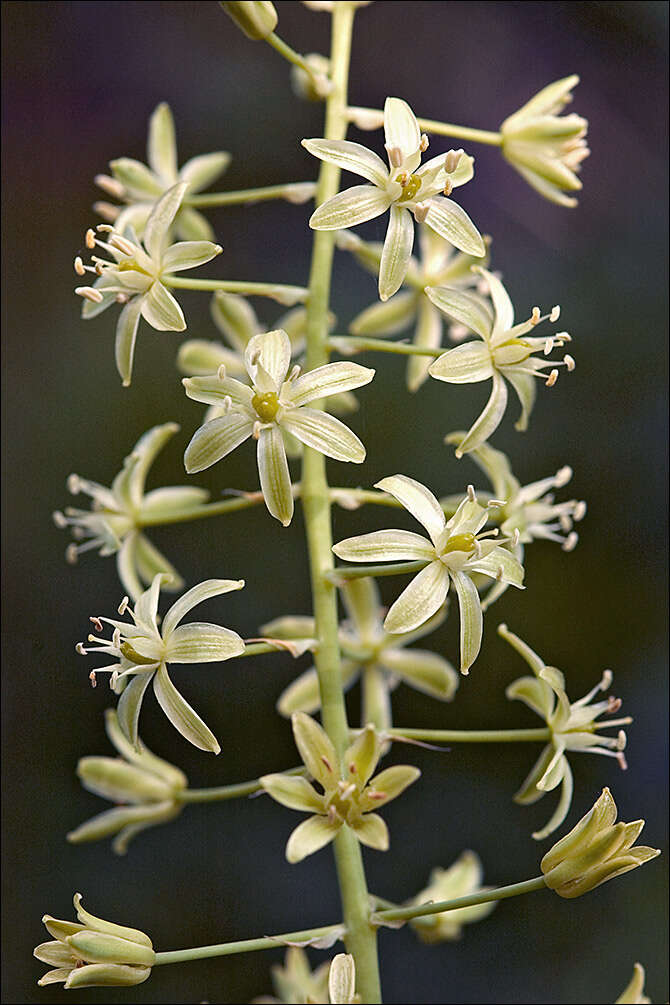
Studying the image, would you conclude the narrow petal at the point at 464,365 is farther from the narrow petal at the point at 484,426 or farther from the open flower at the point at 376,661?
the open flower at the point at 376,661

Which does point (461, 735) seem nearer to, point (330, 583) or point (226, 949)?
point (330, 583)

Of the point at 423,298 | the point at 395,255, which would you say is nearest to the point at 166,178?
the point at 423,298

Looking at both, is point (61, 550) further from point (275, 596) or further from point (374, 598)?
point (374, 598)

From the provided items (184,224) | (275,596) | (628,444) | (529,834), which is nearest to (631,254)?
(628,444)

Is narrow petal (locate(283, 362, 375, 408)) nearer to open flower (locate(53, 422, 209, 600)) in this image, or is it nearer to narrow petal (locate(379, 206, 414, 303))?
narrow petal (locate(379, 206, 414, 303))

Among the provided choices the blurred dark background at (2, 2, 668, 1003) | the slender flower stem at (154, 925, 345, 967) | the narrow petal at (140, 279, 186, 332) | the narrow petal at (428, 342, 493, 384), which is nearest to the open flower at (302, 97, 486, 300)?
the narrow petal at (428, 342, 493, 384)

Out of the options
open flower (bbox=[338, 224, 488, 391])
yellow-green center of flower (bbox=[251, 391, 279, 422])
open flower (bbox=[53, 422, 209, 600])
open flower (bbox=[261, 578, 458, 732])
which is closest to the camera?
yellow-green center of flower (bbox=[251, 391, 279, 422])
